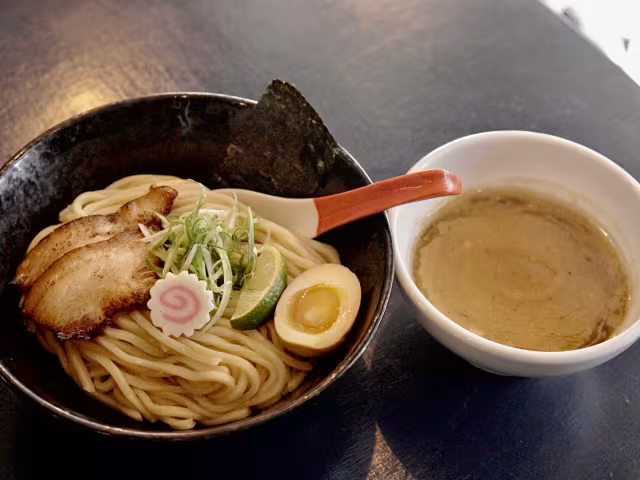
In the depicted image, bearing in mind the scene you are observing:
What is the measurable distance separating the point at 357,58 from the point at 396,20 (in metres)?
0.29

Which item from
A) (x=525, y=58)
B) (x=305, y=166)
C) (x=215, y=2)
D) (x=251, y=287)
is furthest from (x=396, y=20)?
(x=251, y=287)

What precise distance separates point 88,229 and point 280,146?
20.4 inches

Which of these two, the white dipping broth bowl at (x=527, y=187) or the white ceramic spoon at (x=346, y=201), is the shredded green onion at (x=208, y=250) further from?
the white dipping broth bowl at (x=527, y=187)

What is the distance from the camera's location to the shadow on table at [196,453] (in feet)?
4.58

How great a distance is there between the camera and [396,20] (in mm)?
2590

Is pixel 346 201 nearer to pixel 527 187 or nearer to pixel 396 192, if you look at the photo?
pixel 396 192

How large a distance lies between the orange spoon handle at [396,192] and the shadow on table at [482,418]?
37 cm

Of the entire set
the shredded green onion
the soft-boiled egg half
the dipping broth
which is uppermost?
the shredded green onion

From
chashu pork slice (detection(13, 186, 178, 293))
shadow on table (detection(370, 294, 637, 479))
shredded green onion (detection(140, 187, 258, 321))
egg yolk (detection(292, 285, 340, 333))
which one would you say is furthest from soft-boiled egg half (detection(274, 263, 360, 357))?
chashu pork slice (detection(13, 186, 178, 293))

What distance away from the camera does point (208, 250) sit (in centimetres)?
151

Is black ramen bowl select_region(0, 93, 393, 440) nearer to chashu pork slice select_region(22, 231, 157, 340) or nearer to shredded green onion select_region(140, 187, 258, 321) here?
chashu pork slice select_region(22, 231, 157, 340)

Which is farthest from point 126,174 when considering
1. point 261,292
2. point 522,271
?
point 522,271

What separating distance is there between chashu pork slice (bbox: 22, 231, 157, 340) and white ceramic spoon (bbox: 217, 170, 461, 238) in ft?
1.19

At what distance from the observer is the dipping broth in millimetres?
1492
